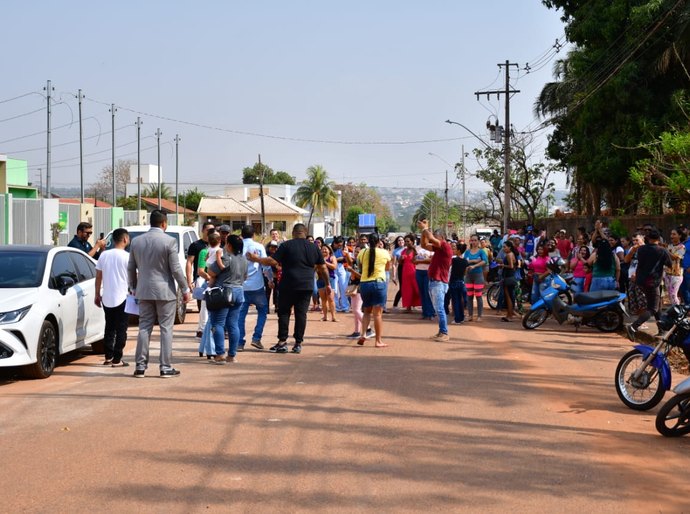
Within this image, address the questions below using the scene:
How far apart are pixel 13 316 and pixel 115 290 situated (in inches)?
62.4

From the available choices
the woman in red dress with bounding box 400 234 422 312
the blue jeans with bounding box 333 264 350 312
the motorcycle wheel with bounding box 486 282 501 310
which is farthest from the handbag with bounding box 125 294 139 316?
the motorcycle wheel with bounding box 486 282 501 310

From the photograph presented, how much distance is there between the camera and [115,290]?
38.9 ft

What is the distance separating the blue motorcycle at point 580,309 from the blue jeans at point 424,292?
242 cm

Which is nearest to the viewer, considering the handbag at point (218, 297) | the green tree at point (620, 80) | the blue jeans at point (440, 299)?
the handbag at point (218, 297)

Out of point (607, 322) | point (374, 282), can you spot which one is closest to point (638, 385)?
point (374, 282)

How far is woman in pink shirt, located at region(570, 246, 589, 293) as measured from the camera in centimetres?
1986

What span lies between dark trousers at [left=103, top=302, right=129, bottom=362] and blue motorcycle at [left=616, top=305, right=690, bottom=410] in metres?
6.24

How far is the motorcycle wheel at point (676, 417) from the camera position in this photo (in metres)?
8.12

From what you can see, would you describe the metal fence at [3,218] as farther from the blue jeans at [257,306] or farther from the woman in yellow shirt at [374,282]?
the woman in yellow shirt at [374,282]

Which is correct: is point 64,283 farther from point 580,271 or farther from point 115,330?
point 580,271

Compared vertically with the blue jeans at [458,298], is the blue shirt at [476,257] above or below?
above

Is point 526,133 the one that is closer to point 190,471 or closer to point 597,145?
point 597,145

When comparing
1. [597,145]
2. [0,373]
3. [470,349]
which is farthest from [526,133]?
[0,373]

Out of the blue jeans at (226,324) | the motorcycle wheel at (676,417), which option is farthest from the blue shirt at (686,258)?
the motorcycle wheel at (676,417)
